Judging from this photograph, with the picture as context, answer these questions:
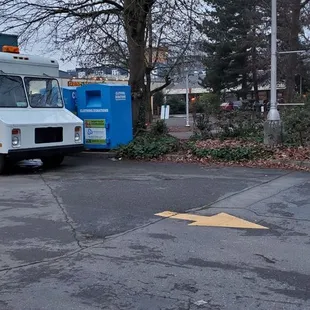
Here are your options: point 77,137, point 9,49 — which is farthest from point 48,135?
point 9,49

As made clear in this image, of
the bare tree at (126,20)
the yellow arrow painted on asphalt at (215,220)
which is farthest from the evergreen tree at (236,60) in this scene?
the yellow arrow painted on asphalt at (215,220)

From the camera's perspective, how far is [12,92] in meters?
11.8

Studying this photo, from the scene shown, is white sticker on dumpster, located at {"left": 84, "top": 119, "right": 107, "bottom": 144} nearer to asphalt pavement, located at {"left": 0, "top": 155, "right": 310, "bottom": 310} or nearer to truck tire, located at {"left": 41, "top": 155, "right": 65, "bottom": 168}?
truck tire, located at {"left": 41, "top": 155, "right": 65, "bottom": 168}

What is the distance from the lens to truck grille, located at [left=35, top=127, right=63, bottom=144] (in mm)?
11523

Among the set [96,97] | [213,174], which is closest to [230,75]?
[96,97]

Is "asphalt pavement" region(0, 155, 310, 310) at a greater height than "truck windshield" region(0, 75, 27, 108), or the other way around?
"truck windshield" region(0, 75, 27, 108)

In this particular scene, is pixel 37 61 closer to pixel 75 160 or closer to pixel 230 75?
pixel 75 160

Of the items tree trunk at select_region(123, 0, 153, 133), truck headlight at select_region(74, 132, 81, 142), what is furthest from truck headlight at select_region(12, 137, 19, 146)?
tree trunk at select_region(123, 0, 153, 133)

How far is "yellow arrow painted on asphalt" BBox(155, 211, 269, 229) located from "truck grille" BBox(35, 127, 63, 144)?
5.13 metres

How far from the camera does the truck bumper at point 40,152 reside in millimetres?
11031

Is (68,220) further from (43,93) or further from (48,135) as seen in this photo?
(43,93)

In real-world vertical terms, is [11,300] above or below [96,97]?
below

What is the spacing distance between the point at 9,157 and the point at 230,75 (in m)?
45.1

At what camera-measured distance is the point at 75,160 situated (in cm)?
1421
